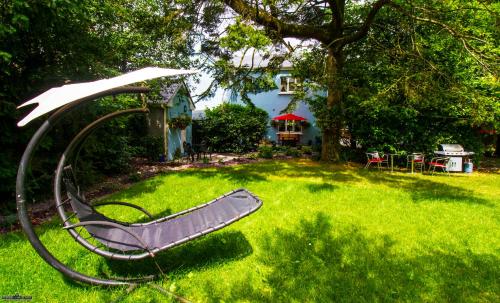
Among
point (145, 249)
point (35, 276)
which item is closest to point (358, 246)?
point (145, 249)

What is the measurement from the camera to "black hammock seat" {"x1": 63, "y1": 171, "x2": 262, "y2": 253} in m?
3.62

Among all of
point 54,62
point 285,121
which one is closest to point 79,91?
point 54,62

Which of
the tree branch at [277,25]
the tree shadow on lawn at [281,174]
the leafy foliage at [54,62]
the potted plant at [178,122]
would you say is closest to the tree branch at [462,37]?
the tree branch at [277,25]

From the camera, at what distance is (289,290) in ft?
11.6

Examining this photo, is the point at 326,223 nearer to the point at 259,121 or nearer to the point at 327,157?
the point at 327,157

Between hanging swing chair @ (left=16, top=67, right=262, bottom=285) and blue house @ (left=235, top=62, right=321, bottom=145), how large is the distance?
19603 mm

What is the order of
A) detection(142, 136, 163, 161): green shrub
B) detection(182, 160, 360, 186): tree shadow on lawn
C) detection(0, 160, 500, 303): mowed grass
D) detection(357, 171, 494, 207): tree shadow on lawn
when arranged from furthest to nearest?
detection(142, 136, 163, 161): green shrub, detection(182, 160, 360, 186): tree shadow on lawn, detection(357, 171, 494, 207): tree shadow on lawn, detection(0, 160, 500, 303): mowed grass

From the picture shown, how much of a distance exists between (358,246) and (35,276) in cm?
443


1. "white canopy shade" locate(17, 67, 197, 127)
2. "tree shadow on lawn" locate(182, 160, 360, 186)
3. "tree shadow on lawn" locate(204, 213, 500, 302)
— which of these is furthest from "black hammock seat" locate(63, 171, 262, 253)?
"tree shadow on lawn" locate(182, 160, 360, 186)

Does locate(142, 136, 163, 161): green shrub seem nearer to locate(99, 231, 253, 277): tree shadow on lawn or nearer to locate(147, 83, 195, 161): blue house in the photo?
locate(147, 83, 195, 161): blue house

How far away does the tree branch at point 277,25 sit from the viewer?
37.6 feet

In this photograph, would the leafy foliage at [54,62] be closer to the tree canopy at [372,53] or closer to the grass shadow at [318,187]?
the tree canopy at [372,53]

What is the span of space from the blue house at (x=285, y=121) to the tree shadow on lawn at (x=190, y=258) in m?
19.2

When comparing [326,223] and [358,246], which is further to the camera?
[326,223]
